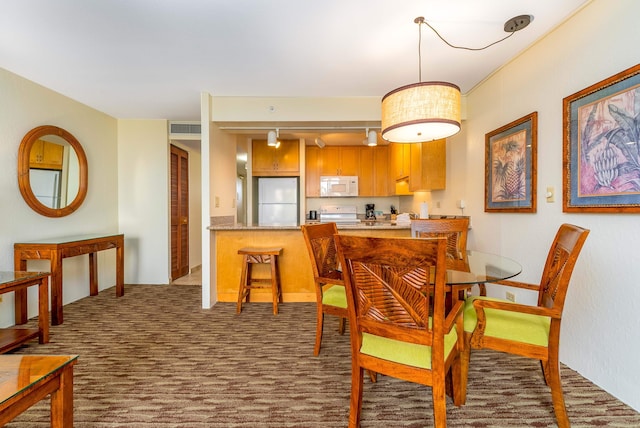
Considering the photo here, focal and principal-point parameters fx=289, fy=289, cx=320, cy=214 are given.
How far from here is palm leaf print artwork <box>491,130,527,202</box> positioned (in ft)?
7.54

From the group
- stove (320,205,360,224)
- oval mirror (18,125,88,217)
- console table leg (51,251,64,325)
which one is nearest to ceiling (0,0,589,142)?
oval mirror (18,125,88,217)

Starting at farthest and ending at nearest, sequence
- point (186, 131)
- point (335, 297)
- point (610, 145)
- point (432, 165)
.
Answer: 1. point (186, 131)
2. point (432, 165)
3. point (335, 297)
4. point (610, 145)

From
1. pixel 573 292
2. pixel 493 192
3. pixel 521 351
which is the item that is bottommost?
pixel 521 351

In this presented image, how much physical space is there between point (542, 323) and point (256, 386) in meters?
1.58

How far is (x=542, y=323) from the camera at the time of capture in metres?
1.43

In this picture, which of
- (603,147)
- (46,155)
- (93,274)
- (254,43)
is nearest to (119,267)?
(93,274)

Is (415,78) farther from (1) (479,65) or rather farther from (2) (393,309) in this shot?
(2) (393,309)

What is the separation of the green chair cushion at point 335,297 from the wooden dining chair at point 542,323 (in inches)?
30.0

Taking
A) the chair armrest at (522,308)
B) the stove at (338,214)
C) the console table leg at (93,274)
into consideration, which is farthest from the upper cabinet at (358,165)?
the chair armrest at (522,308)

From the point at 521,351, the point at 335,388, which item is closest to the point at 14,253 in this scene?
the point at 335,388

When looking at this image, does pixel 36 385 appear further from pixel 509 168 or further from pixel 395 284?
pixel 509 168

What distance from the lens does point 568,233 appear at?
4.75 ft

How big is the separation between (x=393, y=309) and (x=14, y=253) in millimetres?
3380

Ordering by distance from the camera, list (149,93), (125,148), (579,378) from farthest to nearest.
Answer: (125,148), (149,93), (579,378)
